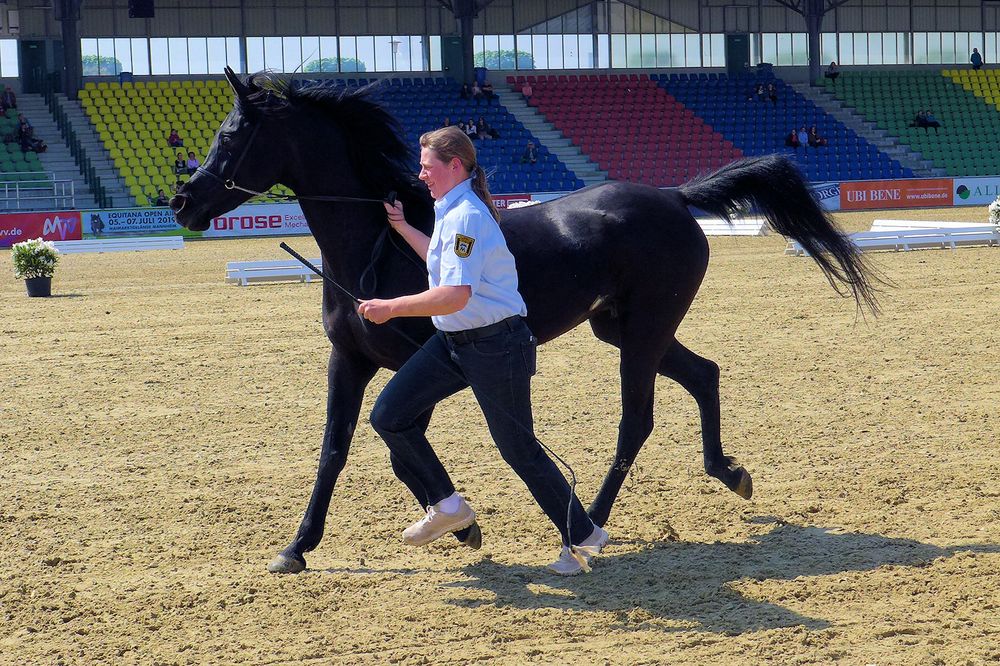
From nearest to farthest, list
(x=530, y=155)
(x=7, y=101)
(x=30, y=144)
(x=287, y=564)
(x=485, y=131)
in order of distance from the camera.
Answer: (x=287, y=564) → (x=30, y=144) → (x=7, y=101) → (x=530, y=155) → (x=485, y=131)

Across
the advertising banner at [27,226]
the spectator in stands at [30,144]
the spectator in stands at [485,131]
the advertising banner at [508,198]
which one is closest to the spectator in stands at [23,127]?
the spectator in stands at [30,144]

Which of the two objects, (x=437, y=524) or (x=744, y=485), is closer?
(x=437, y=524)

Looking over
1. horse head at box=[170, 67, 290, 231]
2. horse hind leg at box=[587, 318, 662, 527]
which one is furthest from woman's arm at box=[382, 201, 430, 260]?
horse hind leg at box=[587, 318, 662, 527]

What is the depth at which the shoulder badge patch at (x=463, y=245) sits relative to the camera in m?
4.12

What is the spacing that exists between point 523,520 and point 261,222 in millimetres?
23437

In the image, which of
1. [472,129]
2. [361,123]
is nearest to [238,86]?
[361,123]

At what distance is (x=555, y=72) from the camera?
4100 centimetres

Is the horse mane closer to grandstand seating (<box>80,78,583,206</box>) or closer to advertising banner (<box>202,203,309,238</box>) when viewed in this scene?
advertising banner (<box>202,203,309,238</box>)

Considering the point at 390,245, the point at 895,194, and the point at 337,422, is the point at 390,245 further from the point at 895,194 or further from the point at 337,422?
the point at 895,194

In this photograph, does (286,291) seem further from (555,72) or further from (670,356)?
(555,72)

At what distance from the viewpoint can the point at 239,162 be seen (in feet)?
16.5

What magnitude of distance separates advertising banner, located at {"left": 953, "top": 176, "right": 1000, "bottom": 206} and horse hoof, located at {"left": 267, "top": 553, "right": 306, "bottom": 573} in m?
31.7

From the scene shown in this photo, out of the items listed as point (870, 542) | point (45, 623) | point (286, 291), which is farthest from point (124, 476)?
point (286, 291)

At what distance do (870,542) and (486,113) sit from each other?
3283 centimetres
